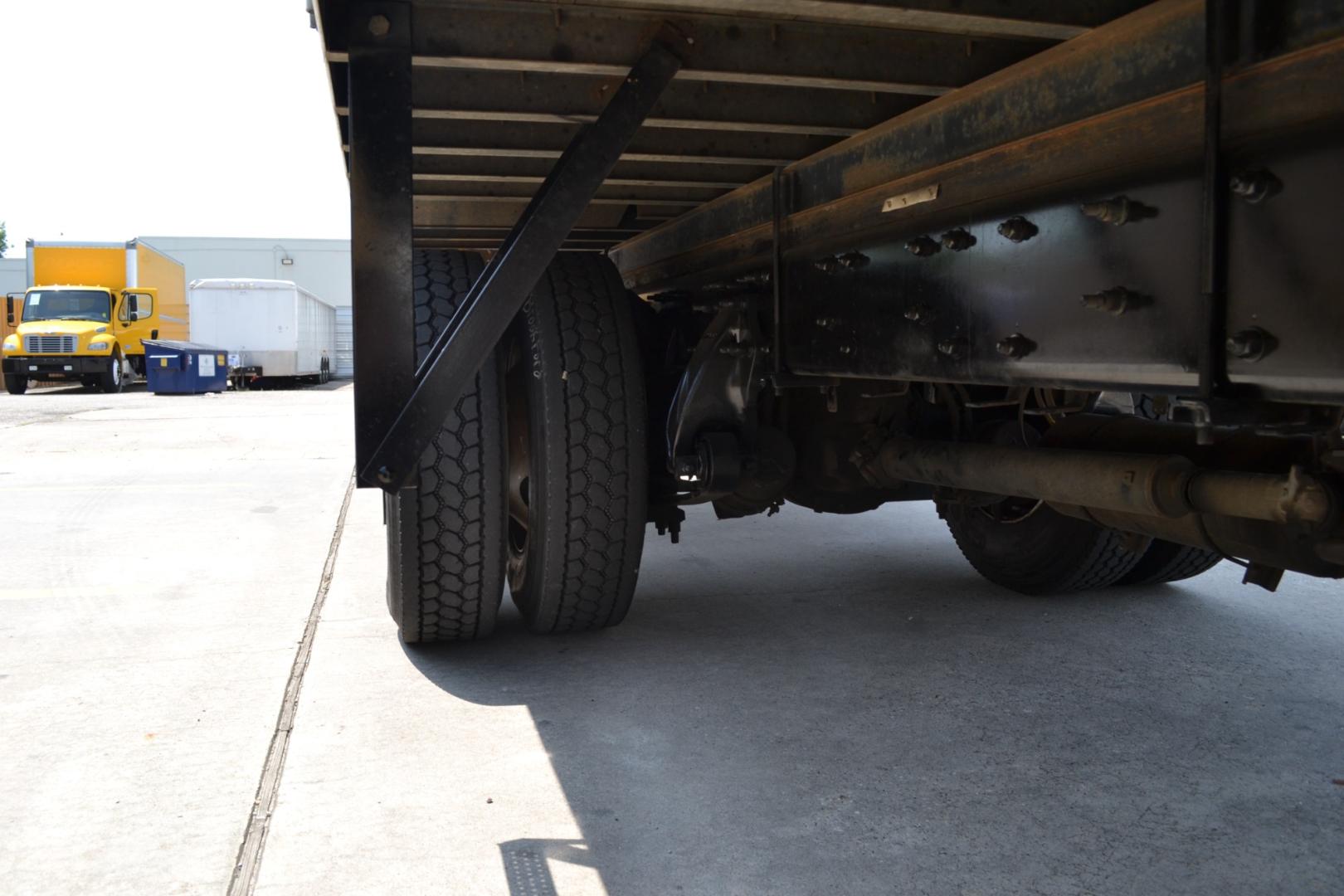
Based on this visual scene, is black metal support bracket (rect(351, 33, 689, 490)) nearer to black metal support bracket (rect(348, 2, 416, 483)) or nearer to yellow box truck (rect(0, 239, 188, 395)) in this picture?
black metal support bracket (rect(348, 2, 416, 483))

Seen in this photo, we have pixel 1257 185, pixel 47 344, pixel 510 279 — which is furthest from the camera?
pixel 47 344

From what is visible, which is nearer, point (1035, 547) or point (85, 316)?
point (1035, 547)

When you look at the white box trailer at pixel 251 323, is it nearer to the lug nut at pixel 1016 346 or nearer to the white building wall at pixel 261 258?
the white building wall at pixel 261 258

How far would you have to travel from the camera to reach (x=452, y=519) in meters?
3.48

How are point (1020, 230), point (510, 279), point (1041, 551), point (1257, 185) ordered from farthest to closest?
point (1041, 551) < point (510, 279) < point (1020, 230) < point (1257, 185)

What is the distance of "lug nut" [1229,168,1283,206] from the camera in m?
1.55

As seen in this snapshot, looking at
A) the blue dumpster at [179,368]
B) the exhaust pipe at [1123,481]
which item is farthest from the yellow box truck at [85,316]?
the exhaust pipe at [1123,481]

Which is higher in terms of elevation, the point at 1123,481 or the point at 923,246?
the point at 923,246

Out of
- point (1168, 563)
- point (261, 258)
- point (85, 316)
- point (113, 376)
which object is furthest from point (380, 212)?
point (261, 258)

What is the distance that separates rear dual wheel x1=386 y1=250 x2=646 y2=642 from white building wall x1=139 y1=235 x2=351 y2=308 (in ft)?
155

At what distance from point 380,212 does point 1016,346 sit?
1.28 metres

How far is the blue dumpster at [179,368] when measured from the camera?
839 inches

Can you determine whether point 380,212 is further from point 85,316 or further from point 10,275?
point 10,275

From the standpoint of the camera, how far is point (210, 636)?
4.02m
